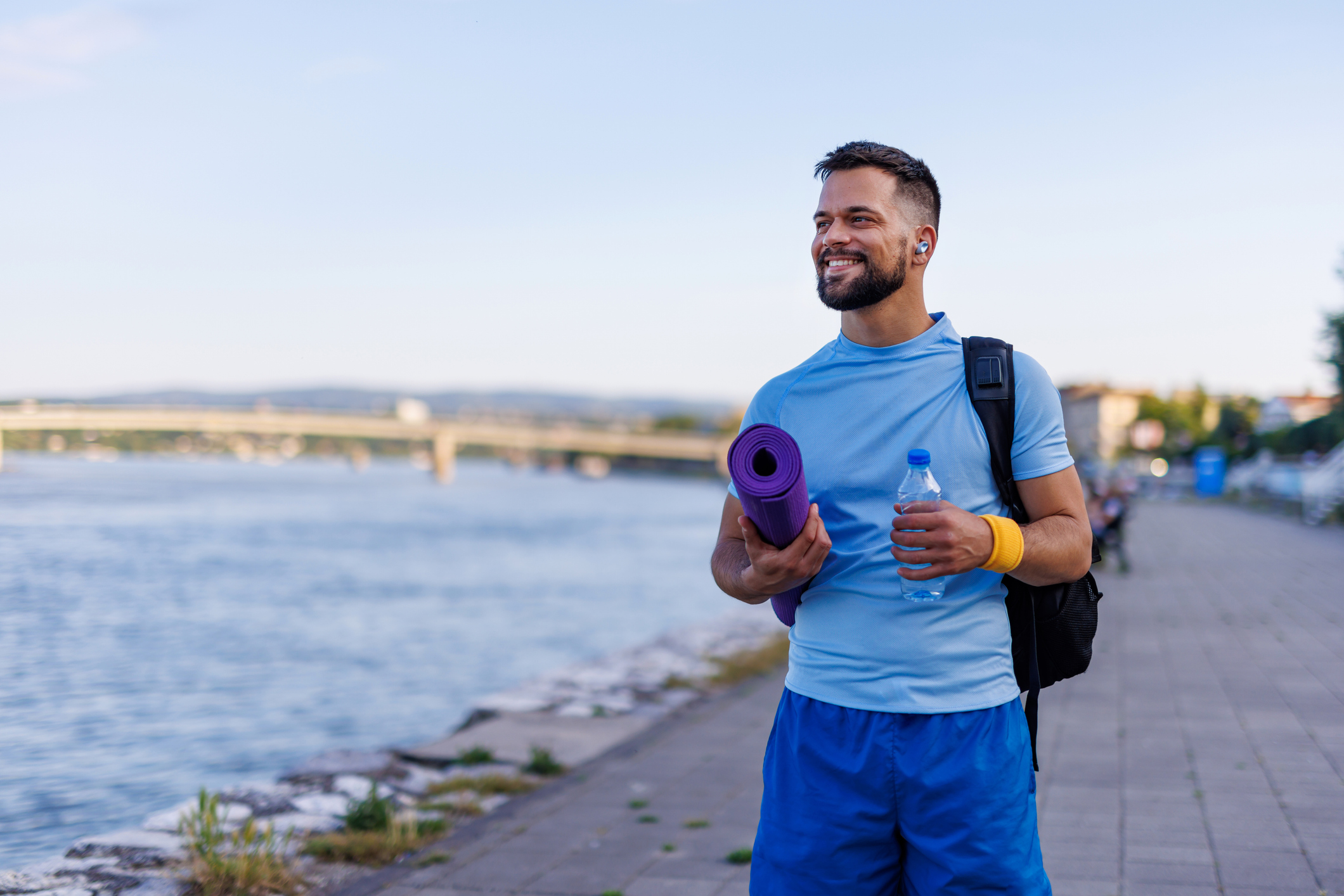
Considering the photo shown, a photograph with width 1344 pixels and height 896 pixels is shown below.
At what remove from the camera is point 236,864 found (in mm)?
3932

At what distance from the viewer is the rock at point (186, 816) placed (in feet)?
16.1

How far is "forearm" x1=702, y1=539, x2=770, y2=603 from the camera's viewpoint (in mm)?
1937

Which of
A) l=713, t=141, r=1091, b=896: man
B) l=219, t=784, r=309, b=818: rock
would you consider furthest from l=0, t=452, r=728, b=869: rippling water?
l=713, t=141, r=1091, b=896: man

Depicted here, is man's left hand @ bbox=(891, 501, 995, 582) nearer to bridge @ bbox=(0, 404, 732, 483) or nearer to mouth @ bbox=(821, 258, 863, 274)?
A: mouth @ bbox=(821, 258, 863, 274)

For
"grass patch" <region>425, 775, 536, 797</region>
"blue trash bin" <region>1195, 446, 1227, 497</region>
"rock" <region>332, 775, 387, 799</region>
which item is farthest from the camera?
"blue trash bin" <region>1195, 446, 1227, 497</region>

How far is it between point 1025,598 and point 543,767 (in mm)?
4156

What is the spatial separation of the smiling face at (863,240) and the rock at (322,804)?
398 cm

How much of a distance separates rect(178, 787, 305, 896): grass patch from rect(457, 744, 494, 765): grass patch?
6.09 feet

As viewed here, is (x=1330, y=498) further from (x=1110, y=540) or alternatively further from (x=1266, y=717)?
(x=1266, y=717)

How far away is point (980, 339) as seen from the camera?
2000 mm

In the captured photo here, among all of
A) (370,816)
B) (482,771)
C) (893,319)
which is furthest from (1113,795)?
(893,319)

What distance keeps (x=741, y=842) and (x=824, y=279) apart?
9.97ft

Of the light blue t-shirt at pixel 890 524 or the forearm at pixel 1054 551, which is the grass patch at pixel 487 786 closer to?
the light blue t-shirt at pixel 890 524

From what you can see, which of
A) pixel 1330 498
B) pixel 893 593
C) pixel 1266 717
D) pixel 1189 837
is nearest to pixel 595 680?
pixel 1266 717
